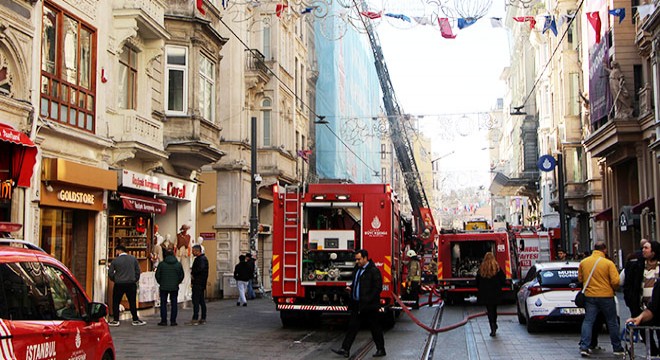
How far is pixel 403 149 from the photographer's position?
39.9 meters

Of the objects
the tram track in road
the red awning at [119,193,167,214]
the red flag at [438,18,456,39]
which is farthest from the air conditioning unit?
the tram track in road

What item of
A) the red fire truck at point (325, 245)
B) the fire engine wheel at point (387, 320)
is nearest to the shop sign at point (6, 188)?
the red fire truck at point (325, 245)

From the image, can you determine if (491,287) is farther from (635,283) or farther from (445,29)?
(445,29)

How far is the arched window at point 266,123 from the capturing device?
35469mm

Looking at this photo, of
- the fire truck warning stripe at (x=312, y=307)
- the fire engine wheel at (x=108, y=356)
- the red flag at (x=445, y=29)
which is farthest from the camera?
the red flag at (x=445, y=29)

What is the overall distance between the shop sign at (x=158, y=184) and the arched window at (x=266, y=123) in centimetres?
975

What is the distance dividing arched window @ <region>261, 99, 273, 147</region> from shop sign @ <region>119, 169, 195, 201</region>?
9.75 m

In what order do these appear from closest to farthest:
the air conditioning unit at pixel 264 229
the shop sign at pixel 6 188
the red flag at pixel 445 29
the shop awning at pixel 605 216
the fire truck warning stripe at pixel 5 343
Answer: the fire truck warning stripe at pixel 5 343 → the shop sign at pixel 6 188 → the red flag at pixel 445 29 → the air conditioning unit at pixel 264 229 → the shop awning at pixel 605 216

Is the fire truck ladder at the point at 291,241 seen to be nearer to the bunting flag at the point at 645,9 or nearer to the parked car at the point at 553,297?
the parked car at the point at 553,297

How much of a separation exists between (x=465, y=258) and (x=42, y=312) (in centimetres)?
2324

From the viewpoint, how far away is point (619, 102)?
31375mm

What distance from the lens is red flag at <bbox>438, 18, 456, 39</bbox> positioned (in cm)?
1839

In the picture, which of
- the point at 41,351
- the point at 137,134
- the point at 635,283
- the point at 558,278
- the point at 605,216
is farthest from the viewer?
the point at 605,216

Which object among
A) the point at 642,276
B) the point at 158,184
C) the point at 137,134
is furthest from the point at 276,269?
the point at 642,276
